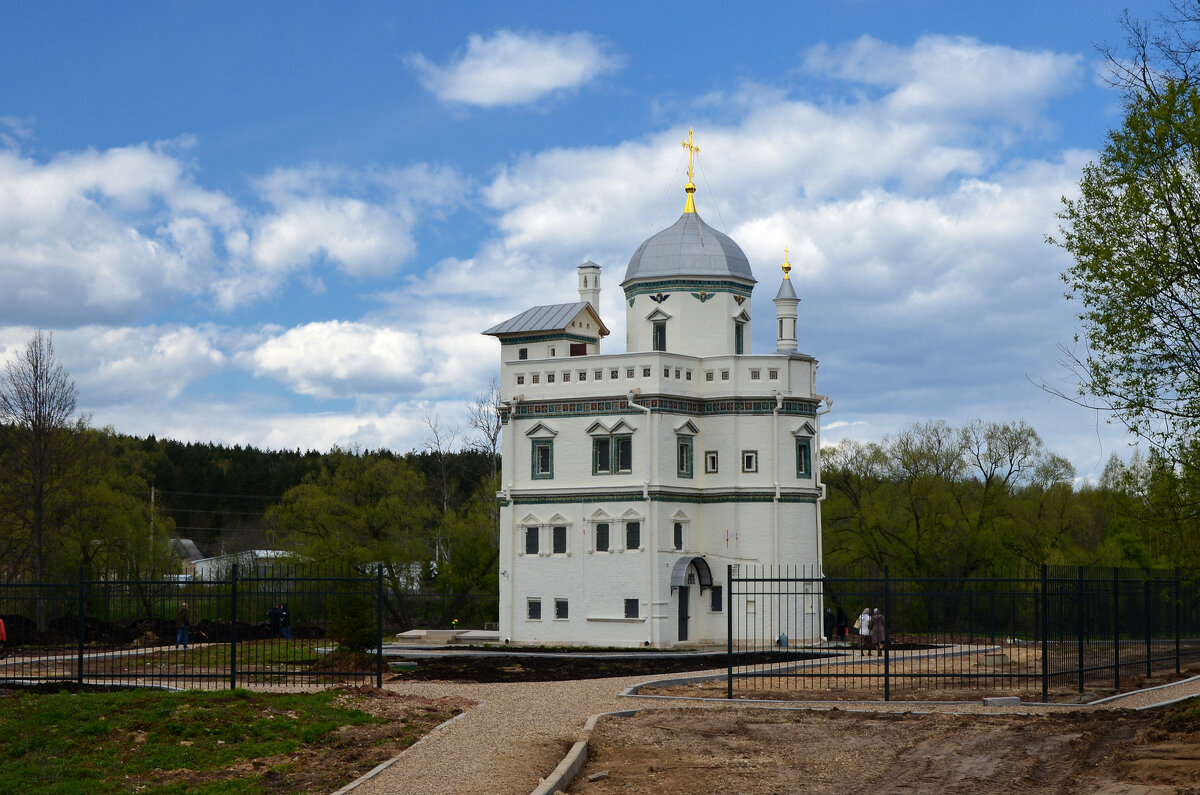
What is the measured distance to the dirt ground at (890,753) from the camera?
48.8 feet

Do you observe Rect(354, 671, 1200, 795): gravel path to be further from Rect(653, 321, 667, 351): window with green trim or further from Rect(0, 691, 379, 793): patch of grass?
Rect(653, 321, 667, 351): window with green trim

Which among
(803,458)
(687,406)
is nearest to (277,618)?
(687,406)

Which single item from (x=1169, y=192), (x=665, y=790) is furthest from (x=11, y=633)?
(x=1169, y=192)

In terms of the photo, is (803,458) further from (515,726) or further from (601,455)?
(515,726)

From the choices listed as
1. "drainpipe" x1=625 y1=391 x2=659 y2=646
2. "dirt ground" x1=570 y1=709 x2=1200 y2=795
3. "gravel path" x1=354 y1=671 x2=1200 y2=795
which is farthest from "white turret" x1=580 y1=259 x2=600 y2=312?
"dirt ground" x1=570 y1=709 x2=1200 y2=795

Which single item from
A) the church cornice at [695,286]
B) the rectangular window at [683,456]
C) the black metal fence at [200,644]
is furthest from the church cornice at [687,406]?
the black metal fence at [200,644]

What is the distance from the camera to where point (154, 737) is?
16688mm

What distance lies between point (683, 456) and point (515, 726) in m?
25.9

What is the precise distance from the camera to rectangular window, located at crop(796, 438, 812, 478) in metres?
44.2

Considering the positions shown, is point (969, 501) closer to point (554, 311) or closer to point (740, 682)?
point (554, 311)

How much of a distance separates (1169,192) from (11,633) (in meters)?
30.9

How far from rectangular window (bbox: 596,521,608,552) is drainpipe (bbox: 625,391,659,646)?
4.89 ft

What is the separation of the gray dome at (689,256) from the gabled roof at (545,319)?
73.2 inches

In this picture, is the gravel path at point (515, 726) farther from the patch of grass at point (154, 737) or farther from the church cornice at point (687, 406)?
the church cornice at point (687, 406)
